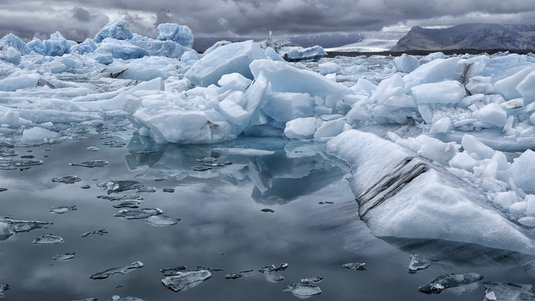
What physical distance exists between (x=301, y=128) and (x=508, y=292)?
4.62 meters

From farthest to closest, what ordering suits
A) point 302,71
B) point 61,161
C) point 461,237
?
point 302,71 < point 61,161 < point 461,237

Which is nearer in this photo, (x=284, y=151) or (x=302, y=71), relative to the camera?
(x=284, y=151)

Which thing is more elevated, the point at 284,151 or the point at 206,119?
the point at 206,119

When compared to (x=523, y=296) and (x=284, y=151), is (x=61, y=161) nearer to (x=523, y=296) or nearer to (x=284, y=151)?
(x=284, y=151)

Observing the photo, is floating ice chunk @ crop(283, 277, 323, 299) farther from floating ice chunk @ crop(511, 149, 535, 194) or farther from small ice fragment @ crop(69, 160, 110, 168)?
small ice fragment @ crop(69, 160, 110, 168)

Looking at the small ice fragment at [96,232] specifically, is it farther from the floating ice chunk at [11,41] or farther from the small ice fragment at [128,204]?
the floating ice chunk at [11,41]

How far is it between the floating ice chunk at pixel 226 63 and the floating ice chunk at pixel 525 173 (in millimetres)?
6290

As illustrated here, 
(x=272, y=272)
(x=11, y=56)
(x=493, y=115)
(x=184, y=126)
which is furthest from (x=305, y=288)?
(x=11, y=56)

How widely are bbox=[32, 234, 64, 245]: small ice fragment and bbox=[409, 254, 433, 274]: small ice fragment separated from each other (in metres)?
2.22

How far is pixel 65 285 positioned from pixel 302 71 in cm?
546

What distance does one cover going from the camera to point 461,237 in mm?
3135

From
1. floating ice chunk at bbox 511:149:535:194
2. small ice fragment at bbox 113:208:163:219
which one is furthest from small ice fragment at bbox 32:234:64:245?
floating ice chunk at bbox 511:149:535:194

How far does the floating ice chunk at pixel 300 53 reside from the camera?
38.2 meters

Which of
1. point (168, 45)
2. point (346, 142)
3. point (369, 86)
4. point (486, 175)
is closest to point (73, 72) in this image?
point (168, 45)
